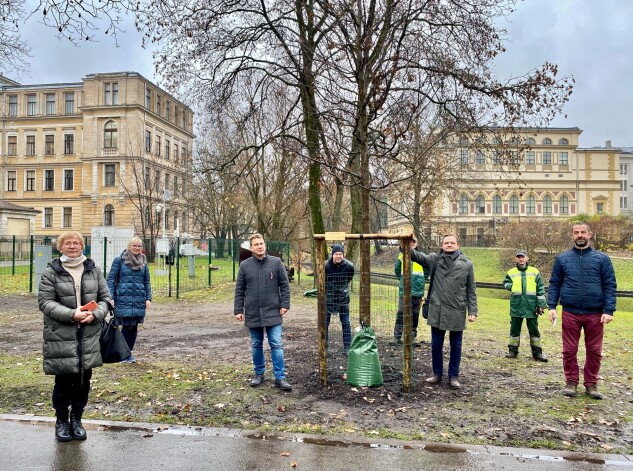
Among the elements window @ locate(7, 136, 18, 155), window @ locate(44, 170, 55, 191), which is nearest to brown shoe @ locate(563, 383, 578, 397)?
window @ locate(44, 170, 55, 191)

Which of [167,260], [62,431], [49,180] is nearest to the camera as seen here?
[62,431]

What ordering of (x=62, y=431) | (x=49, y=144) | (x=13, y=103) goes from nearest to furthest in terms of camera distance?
(x=62, y=431) < (x=49, y=144) < (x=13, y=103)

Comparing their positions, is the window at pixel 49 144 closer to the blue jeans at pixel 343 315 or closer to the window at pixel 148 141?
the window at pixel 148 141

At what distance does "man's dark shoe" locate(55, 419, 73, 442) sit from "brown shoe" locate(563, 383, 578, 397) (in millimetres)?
5734

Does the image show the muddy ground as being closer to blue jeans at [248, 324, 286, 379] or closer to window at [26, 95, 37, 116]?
blue jeans at [248, 324, 286, 379]

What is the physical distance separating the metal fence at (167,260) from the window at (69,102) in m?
44.3

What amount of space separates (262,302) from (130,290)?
2578 millimetres

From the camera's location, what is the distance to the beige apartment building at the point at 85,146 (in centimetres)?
5947

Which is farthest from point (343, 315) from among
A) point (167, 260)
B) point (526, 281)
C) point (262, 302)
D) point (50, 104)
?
point (50, 104)

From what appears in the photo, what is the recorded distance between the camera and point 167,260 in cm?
2261

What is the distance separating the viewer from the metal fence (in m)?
20.0

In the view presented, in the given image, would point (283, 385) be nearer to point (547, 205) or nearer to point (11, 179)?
point (11, 179)

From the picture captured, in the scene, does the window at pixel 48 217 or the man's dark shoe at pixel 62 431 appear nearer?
the man's dark shoe at pixel 62 431

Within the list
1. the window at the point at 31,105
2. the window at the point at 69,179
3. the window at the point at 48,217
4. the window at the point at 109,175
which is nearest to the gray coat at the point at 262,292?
the window at the point at 109,175
